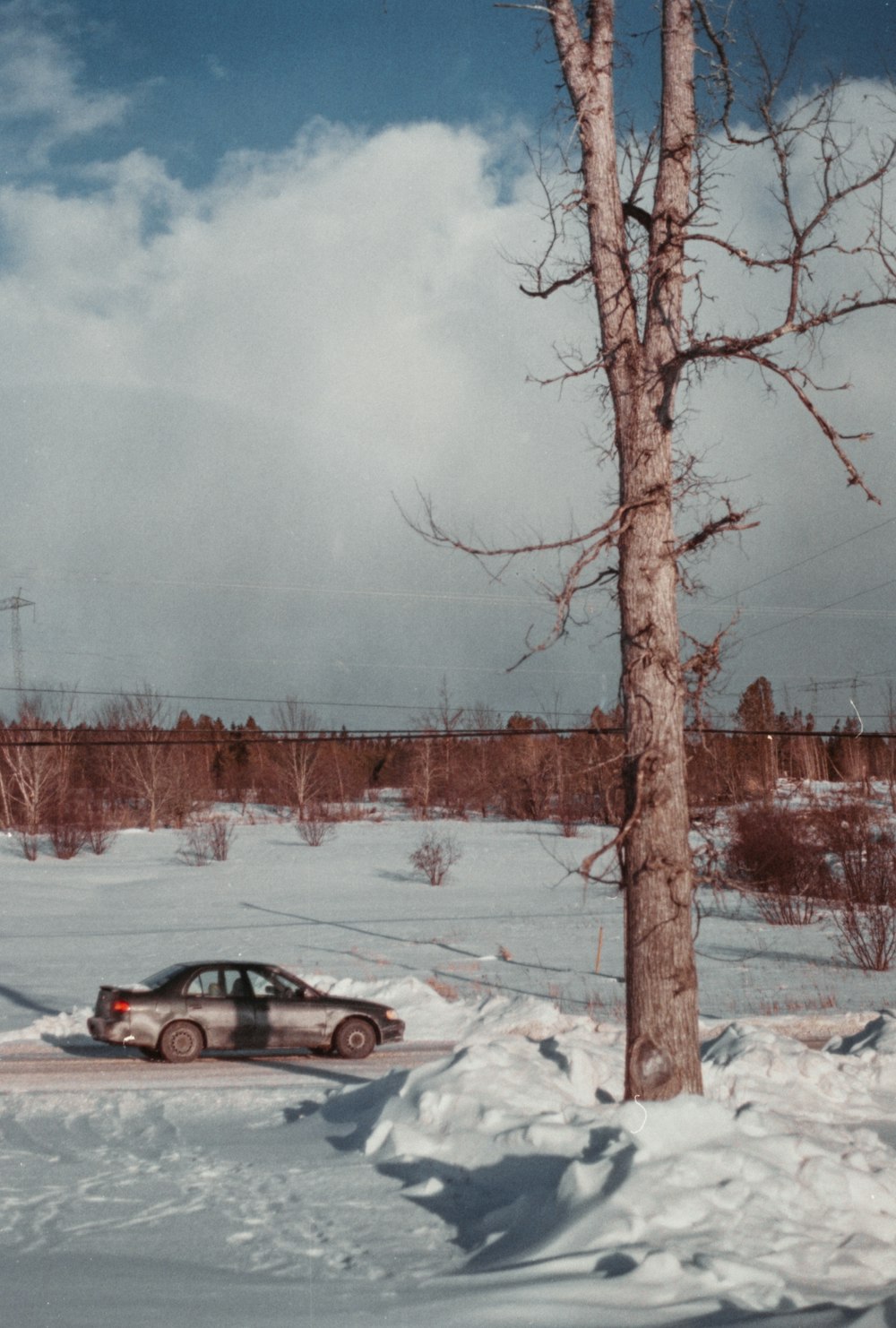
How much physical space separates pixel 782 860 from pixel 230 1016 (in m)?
33.4

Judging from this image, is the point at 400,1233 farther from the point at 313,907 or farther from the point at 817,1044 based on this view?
the point at 313,907

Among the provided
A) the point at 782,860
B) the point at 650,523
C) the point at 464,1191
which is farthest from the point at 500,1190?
the point at 782,860

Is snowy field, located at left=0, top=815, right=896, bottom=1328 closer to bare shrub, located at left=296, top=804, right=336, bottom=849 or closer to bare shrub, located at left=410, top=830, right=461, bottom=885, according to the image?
bare shrub, located at left=410, top=830, right=461, bottom=885

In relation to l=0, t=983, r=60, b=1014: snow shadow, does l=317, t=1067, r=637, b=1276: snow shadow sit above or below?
above

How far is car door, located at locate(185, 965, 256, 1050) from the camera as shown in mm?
16516

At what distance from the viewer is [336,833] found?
71.2 metres

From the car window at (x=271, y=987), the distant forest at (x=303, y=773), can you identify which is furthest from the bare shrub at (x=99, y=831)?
the car window at (x=271, y=987)

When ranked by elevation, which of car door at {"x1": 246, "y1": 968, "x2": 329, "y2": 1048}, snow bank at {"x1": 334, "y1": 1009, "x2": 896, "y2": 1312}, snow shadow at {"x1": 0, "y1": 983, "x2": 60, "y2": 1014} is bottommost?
snow shadow at {"x1": 0, "y1": 983, "x2": 60, "y2": 1014}

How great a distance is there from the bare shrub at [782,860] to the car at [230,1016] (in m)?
27.4

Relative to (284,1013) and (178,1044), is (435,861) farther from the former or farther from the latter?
(178,1044)

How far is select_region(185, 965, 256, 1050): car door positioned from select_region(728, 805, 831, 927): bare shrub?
2829cm

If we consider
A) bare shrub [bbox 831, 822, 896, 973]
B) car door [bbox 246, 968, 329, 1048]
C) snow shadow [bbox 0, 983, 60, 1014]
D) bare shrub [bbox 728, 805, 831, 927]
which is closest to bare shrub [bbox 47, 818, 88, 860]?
bare shrub [bbox 728, 805, 831, 927]

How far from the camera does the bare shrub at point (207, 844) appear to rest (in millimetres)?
62875

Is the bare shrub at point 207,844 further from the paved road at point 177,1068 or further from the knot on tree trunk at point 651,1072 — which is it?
the knot on tree trunk at point 651,1072
